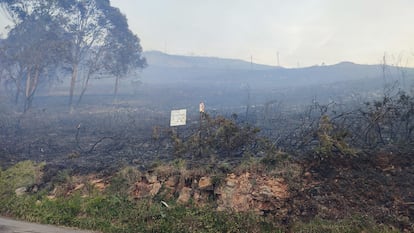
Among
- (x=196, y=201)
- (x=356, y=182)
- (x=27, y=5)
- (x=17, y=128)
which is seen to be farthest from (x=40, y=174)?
(x=27, y=5)

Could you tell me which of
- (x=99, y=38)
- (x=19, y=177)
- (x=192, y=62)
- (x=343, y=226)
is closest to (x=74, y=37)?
(x=99, y=38)

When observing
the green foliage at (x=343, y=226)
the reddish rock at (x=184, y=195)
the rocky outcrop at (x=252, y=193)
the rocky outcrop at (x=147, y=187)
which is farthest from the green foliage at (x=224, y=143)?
the green foliage at (x=343, y=226)

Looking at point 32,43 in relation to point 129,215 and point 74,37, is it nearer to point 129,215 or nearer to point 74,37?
point 74,37

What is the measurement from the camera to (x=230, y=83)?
59.7m

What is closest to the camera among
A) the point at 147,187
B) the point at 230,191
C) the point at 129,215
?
the point at 129,215

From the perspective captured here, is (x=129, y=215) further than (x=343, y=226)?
Yes

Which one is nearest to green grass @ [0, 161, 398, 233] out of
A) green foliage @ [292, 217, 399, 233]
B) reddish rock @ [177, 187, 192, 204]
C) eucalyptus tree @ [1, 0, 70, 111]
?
green foliage @ [292, 217, 399, 233]

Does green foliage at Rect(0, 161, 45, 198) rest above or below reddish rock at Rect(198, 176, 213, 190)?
below

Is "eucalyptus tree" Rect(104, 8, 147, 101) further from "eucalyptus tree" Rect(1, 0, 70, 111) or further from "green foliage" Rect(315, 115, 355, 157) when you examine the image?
"green foliage" Rect(315, 115, 355, 157)

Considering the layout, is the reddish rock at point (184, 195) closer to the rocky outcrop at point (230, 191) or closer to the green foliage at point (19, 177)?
the rocky outcrop at point (230, 191)

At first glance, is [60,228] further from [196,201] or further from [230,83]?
[230,83]

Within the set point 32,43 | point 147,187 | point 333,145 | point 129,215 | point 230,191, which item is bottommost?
point 129,215

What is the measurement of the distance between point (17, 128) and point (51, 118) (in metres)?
5.47

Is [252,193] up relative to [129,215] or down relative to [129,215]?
up
